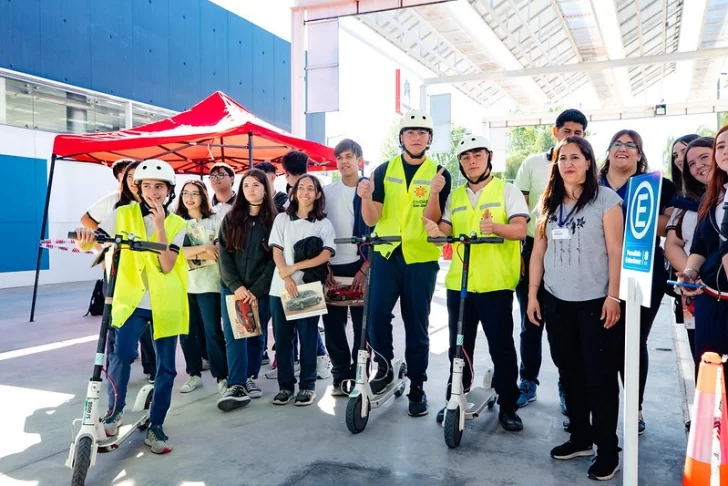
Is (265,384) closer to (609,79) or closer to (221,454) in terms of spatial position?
(221,454)

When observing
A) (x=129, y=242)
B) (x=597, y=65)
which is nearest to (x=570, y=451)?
(x=129, y=242)

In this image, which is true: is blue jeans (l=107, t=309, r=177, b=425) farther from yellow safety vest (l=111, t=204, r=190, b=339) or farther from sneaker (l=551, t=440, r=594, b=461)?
sneaker (l=551, t=440, r=594, b=461)

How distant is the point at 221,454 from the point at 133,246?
126 cm

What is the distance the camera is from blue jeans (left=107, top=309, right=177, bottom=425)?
11.0 ft

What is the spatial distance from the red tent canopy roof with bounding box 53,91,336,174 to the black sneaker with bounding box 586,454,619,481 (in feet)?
14.9

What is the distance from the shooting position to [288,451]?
3.41m

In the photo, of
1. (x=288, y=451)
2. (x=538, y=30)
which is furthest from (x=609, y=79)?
(x=288, y=451)

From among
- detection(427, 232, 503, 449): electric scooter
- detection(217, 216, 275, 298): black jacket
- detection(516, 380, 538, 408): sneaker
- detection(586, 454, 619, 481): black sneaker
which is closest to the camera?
detection(586, 454, 619, 481): black sneaker

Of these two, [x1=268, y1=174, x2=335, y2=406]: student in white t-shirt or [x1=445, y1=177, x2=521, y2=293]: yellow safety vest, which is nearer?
[x1=445, y1=177, x2=521, y2=293]: yellow safety vest

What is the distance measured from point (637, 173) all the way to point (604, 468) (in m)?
1.70

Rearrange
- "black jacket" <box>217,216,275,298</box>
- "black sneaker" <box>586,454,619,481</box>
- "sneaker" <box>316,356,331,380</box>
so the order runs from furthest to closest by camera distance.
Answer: "sneaker" <box>316,356,331,380</box>
"black jacket" <box>217,216,275,298</box>
"black sneaker" <box>586,454,619,481</box>

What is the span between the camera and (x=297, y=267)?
4.27 m

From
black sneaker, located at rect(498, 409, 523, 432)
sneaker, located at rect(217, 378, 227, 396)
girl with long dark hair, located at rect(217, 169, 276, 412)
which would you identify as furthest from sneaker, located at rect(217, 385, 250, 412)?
black sneaker, located at rect(498, 409, 523, 432)

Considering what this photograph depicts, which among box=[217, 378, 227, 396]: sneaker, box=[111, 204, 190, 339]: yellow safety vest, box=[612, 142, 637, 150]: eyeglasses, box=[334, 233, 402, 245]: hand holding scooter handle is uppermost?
box=[612, 142, 637, 150]: eyeglasses
